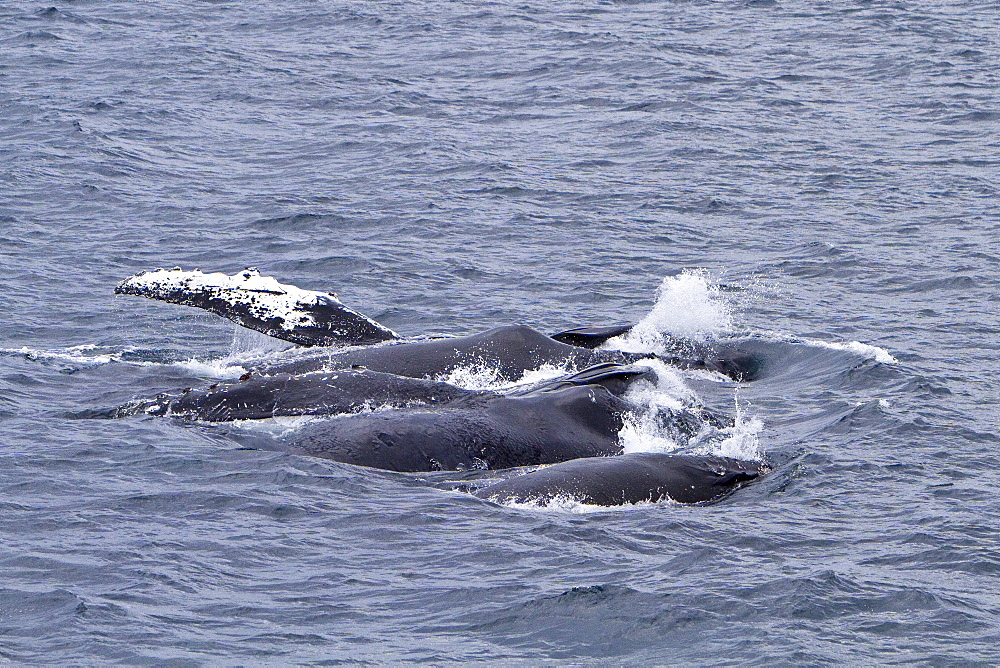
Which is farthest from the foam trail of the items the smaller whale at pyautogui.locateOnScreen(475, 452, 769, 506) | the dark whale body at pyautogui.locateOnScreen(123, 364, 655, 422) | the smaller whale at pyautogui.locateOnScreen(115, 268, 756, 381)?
the smaller whale at pyautogui.locateOnScreen(475, 452, 769, 506)

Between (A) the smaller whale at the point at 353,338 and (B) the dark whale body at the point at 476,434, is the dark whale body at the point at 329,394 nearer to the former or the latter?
(B) the dark whale body at the point at 476,434

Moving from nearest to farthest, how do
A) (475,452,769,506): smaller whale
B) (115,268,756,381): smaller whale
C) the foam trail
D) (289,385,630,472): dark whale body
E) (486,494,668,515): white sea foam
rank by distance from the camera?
(486,494,668,515): white sea foam, (475,452,769,506): smaller whale, (289,385,630,472): dark whale body, (115,268,756,381): smaller whale, the foam trail

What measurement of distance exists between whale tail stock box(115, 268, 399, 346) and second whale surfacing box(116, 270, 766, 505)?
0.01 meters

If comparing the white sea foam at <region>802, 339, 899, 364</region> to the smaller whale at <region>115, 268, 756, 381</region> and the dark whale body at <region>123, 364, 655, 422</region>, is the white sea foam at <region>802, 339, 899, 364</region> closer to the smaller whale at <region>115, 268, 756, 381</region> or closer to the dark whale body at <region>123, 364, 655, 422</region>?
the smaller whale at <region>115, 268, 756, 381</region>

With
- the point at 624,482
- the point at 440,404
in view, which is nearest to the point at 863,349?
the point at 440,404

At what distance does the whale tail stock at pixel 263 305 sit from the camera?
14.2 m

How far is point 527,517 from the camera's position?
10.5m

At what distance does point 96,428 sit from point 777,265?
9.57 m

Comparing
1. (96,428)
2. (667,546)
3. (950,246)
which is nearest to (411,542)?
(667,546)

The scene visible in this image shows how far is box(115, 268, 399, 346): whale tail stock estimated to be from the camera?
14250 millimetres

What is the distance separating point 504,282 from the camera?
59.2 feet

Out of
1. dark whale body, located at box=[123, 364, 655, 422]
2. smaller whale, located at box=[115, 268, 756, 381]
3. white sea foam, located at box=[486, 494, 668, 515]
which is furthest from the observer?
smaller whale, located at box=[115, 268, 756, 381]

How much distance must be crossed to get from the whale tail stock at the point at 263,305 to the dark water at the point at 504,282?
2.70 feet

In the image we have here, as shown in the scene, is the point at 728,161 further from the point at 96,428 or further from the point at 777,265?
the point at 96,428
